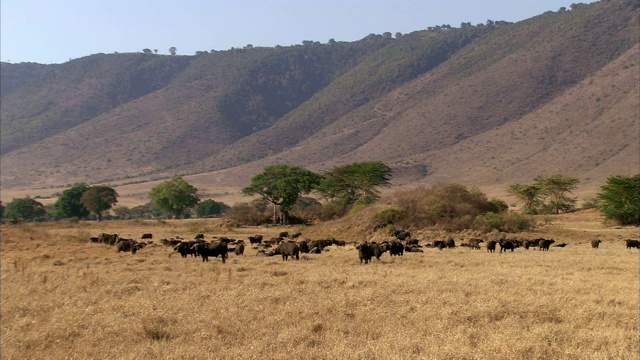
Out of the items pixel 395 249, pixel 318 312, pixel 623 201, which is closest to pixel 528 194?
pixel 623 201

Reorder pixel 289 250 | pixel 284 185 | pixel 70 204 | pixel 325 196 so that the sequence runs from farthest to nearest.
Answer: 1. pixel 70 204
2. pixel 325 196
3. pixel 284 185
4. pixel 289 250

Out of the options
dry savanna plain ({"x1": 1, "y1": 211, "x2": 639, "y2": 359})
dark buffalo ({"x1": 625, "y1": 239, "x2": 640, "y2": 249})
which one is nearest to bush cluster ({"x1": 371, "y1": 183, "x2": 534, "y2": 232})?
dark buffalo ({"x1": 625, "y1": 239, "x2": 640, "y2": 249})

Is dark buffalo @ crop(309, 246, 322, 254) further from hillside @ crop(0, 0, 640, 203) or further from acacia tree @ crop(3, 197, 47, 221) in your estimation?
hillside @ crop(0, 0, 640, 203)

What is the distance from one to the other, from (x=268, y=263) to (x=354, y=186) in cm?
4601

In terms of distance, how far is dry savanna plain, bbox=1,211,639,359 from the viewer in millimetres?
9570

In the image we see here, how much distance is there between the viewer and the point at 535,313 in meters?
12.3

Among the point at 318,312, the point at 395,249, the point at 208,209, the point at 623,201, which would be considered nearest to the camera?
the point at 318,312

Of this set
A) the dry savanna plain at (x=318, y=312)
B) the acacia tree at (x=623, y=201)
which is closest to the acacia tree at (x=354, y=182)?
the acacia tree at (x=623, y=201)

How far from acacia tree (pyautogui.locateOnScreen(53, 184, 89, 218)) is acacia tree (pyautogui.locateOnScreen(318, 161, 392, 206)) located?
36.0 metres

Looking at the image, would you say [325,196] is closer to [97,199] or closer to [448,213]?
[448,213]

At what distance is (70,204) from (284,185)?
117 ft

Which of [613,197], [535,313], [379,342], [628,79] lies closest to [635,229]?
[613,197]

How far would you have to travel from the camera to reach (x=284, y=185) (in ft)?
209

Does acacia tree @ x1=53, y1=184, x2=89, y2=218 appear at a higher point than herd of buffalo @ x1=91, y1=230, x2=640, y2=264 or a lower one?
higher
